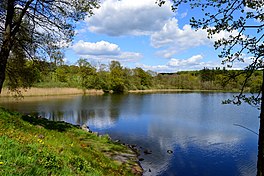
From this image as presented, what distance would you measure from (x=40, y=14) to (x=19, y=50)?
2.65m

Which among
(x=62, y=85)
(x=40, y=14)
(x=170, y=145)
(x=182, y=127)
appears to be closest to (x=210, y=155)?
(x=170, y=145)

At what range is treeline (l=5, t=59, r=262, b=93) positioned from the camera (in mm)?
6445

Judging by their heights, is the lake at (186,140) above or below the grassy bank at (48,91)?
below

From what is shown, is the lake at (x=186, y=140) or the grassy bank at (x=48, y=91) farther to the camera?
the grassy bank at (x=48, y=91)

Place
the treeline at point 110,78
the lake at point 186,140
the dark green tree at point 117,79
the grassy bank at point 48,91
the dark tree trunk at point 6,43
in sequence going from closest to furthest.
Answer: the treeline at point 110,78, the dark tree trunk at point 6,43, the lake at point 186,140, the grassy bank at point 48,91, the dark green tree at point 117,79

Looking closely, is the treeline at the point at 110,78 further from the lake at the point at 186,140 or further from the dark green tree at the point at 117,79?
the lake at the point at 186,140

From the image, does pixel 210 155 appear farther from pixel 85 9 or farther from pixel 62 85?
pixel 62 85

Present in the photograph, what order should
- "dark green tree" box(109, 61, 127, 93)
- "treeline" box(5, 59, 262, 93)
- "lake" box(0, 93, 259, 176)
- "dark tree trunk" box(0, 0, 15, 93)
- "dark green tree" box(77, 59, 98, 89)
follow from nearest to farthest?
"treeline" box(5, 59, 262, 93)
"dark tree trunk" box(0, 0, 15, 93)
"lake" box(0, 93, 259, 176)
"dark green tree" box(77, 59, 98, 89)
"dark green tree" box(109, 61, 127, 93)

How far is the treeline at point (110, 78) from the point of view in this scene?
6445mm

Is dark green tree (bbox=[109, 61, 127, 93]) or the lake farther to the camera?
dark green tree (bbox=[109, 61, 127, 93])

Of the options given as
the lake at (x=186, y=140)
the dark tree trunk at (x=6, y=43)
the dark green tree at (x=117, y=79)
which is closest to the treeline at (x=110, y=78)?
the dark green tree at (x=117, y=79)

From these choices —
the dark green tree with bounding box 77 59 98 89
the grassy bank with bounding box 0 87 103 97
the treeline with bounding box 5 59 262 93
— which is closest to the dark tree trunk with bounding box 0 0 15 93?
the treeline with bounding box 5 59 262 93

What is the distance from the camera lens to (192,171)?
14.2 metres

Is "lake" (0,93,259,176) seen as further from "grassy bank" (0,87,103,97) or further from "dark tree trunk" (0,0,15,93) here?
"grassy bank" (0,87,103,97)
